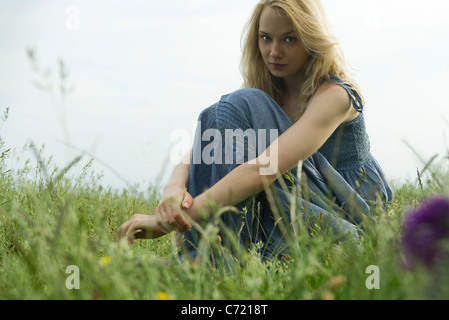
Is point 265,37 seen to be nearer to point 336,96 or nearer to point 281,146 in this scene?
point 336,96

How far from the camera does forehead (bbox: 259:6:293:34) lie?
2688mm

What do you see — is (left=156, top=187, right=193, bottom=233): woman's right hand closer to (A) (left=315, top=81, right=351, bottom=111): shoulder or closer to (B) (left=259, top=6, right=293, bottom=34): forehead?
(A) (left=315, top=81, right=351, bottom=111): shoulder

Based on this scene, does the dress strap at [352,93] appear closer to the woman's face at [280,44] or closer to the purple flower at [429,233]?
the woman's face at [280,44]

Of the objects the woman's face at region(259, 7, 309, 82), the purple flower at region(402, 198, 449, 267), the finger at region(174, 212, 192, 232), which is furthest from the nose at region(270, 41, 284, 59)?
the purple flower at region(402, 198, 449, 267)

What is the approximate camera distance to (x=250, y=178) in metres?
2.29

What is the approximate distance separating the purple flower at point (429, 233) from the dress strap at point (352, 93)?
1.49 metres

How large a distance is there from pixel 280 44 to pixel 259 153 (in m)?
0.63

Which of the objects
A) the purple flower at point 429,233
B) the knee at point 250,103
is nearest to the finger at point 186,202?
the knee at point 250,103

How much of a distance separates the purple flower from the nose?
1687 mm

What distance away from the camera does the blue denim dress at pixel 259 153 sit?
2500mm

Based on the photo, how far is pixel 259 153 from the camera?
8.23 ft
